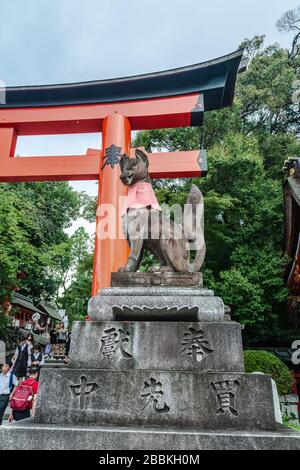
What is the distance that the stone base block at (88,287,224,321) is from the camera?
297cm

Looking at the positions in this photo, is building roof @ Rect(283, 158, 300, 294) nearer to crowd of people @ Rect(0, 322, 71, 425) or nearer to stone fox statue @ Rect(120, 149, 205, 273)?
stone fox statue @ Rect(120, 149, 205, 273)

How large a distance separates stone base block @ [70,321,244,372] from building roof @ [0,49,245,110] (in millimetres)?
6942

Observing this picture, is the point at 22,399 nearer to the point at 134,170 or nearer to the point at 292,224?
the point at 134,170

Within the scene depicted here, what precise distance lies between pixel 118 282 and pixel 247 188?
31.8 feet

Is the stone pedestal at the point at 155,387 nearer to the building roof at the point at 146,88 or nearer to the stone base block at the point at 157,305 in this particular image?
the stone base block at the point at 157,305

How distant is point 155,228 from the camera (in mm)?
3562

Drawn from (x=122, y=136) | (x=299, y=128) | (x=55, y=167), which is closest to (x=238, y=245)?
(x=122, y=136)

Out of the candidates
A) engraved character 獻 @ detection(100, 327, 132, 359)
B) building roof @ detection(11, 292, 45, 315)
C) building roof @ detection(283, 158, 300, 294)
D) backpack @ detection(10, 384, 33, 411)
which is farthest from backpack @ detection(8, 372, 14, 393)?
building roof @ detection(11, 292, 45, 315)

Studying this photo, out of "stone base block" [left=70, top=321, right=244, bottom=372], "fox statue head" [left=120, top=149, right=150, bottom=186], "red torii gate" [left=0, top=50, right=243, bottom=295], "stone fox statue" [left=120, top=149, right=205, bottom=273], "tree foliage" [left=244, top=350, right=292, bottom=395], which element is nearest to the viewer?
"stone base block" [left=70, top=321, right=244, bottom=372]

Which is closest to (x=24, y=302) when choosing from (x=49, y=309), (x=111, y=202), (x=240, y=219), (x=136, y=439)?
(x=49, y=309)

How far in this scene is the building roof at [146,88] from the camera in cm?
829

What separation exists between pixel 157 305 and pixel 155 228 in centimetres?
87

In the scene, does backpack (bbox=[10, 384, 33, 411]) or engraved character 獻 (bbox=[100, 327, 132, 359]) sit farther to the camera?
backpack (bbox=[10, 384, 33, 411])
